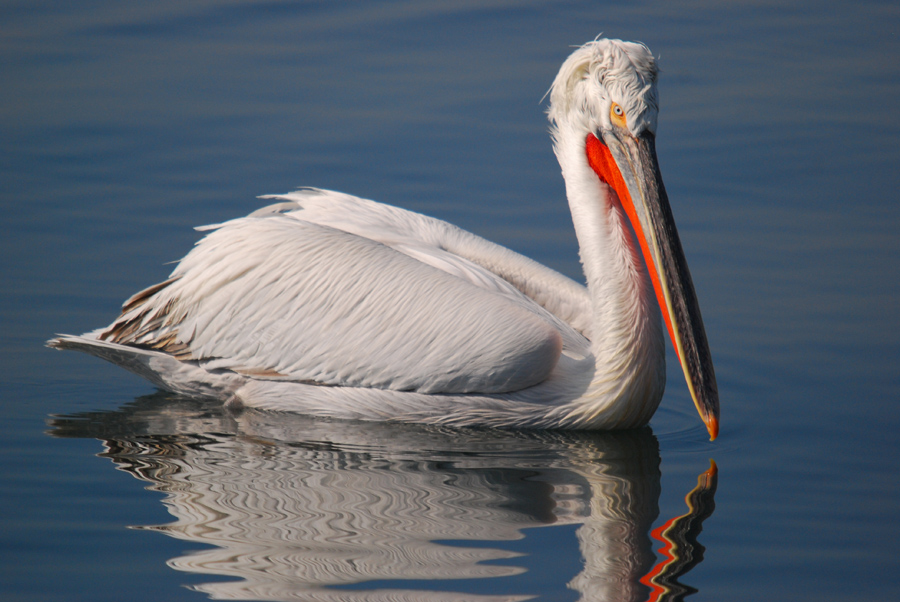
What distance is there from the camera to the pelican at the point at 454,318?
4.41 m

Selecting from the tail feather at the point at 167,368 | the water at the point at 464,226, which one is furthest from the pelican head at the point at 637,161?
the tail feather at the point at 167,368

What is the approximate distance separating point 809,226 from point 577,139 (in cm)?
277

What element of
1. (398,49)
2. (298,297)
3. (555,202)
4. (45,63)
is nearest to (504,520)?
(298,297)

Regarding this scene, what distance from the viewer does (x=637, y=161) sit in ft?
14.5

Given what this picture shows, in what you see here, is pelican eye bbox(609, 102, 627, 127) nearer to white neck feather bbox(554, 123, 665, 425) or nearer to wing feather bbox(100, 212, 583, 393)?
white neck feather bbox(554, 123, 665, 425)

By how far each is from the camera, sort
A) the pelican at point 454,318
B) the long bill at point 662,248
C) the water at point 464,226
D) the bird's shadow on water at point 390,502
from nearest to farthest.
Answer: the bird's shadow on water at point 390,502 → the water at point 464,226 → the long bill at point 662,248 → the pelican at point 454,318

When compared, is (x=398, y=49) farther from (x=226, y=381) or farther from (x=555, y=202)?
(x=226, y=381)

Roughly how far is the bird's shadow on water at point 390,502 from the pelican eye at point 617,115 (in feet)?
4.09

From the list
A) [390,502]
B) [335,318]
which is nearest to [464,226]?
[335,318]

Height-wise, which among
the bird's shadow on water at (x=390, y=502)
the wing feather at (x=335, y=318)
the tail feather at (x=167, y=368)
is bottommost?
the bird's shadow on water at (x=390, y=502)

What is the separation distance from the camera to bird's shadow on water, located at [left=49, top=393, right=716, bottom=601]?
3.39 m

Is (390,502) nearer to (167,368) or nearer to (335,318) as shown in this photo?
(335,318)

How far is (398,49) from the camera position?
9.23 m

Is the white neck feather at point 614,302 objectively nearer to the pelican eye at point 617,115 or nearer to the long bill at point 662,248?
the long bill at point 662,248
